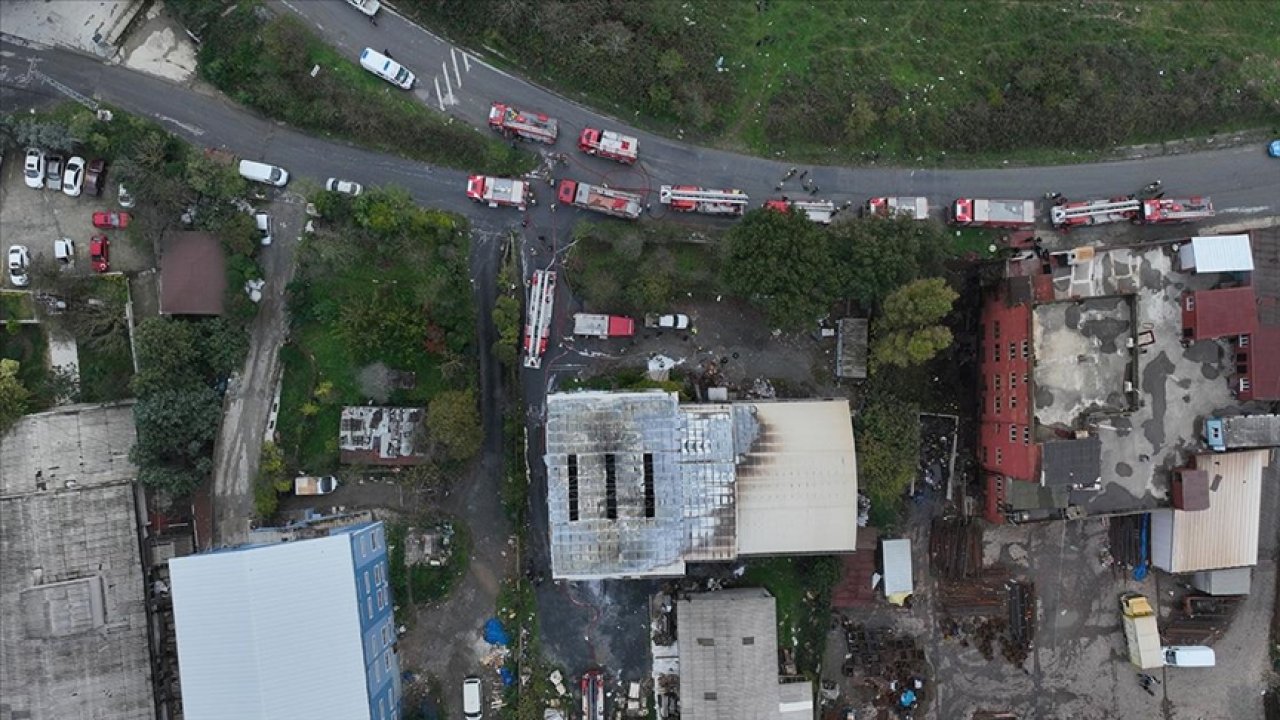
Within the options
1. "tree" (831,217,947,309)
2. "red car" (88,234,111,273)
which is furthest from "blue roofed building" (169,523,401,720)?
"tree" (831,217,947,309)

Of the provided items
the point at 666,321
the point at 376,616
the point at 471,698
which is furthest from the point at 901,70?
the point at 471,698

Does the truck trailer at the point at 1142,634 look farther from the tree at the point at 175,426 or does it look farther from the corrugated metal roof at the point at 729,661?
the tree at the point at 175,426

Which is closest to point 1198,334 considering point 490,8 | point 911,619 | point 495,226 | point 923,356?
point 923,356

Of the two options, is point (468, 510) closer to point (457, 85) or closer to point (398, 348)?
point (398, 348)

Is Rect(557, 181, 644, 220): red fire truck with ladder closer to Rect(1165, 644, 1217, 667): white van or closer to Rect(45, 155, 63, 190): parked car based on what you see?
Rect(45, 155, 63, 190): parked car

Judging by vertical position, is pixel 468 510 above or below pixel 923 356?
below
